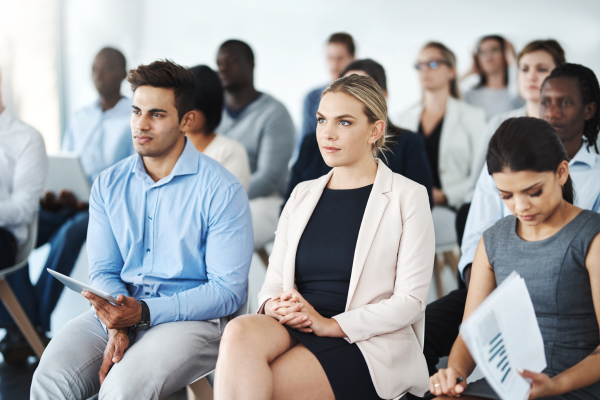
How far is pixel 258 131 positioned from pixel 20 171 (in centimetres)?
138

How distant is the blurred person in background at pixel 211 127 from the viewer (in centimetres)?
275

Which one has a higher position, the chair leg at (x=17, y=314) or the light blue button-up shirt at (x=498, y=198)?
the light blue button-up shirt at (x=498, y=198)

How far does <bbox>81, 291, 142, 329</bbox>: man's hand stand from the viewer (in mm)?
1555

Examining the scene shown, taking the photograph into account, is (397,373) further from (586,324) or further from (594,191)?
(594,191)

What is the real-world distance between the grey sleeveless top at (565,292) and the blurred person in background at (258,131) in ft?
6.26

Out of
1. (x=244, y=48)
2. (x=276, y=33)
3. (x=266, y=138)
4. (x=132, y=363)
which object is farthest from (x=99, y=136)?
(x=132, y=363)

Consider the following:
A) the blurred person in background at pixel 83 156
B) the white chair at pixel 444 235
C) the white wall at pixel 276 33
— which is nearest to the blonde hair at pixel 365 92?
the white chair at pixel 444 235

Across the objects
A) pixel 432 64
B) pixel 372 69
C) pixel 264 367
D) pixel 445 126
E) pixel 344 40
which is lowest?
pixel 264 367

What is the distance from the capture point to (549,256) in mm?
1321

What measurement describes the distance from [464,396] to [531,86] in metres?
1.96

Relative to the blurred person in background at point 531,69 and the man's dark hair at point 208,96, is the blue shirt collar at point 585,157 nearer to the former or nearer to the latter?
the blurred person in background at point 531,69

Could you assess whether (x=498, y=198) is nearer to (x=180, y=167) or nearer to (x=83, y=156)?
(x=180, y=167)

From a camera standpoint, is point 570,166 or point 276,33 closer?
point 570,166

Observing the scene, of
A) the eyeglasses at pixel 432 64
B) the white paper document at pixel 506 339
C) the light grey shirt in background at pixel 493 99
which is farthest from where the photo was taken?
the light grey shirt in background at pixel 493 99
